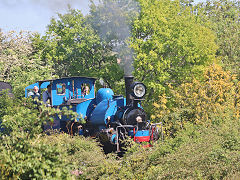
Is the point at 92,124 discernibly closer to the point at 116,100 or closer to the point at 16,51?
the point at 116,100

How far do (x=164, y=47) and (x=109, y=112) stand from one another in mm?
10169

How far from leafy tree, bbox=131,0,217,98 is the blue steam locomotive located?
7094 millimetres

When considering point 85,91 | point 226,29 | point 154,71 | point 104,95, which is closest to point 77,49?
point 154,71

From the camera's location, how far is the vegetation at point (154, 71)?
875cm

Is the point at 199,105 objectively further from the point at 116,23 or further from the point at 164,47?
the point at 116,23

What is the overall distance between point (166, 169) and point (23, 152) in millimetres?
3587

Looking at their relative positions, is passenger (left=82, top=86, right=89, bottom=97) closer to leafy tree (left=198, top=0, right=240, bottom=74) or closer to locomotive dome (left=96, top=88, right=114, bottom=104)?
locomotive dome (left=96, top=88, right=114, bottom=104)

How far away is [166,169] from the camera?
8.29m

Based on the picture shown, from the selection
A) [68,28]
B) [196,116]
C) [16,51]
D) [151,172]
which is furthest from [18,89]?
[151,172]

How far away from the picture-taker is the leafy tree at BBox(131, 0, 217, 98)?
20734mm

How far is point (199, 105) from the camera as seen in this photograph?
1623cm

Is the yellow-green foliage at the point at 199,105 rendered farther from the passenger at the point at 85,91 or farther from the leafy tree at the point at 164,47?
the passenger at the point at 85,91

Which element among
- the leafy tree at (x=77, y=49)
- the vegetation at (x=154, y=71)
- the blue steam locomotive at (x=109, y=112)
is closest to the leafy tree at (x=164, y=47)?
the vegetation at (x=154, y=71)

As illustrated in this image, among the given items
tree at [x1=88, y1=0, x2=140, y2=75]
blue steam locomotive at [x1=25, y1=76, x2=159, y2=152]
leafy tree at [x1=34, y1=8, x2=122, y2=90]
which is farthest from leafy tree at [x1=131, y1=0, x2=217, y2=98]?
blue steam locomotive at [x1=25, y1=76, x2=159, y2=152]
